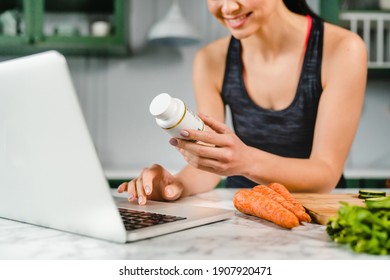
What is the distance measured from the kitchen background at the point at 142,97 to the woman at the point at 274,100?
1350mm

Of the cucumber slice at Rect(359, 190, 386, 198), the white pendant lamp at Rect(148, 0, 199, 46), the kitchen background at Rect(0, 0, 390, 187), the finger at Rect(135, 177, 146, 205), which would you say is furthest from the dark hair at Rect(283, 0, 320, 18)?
the kitchen background at Rect(0, 0, 390, 187)

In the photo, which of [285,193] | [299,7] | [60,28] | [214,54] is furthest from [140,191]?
[60,28]

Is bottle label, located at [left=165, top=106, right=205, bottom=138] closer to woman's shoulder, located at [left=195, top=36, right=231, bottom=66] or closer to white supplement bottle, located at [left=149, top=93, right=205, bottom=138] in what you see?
white supplement bottle, located at [left=149, top=93, right=205, bottom=138]

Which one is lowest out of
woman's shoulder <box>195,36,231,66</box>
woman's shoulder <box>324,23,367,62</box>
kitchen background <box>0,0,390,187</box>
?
kitchen background <box>0,0,390,187</box>

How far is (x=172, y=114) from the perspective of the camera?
2.22 ft

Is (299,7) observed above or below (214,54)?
above

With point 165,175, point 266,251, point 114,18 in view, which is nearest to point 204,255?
point 266,251

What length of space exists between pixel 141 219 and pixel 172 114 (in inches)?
7.0

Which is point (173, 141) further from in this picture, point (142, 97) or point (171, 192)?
point (142, 97)

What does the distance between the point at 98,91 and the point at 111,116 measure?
0.61 feet

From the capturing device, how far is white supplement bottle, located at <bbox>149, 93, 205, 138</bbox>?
66cm

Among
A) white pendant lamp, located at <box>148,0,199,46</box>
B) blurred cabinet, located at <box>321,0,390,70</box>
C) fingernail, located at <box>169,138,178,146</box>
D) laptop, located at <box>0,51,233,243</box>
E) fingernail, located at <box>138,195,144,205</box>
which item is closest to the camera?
laptop, located at <box>0,51,233,243</box>

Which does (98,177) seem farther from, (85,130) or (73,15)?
(73,15)

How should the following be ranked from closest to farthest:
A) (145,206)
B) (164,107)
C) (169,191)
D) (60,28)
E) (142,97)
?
(164,107) → (145,206) → (169,191) → (60,28) → (142,97)
